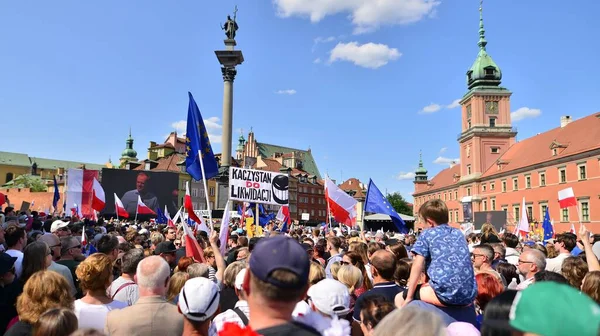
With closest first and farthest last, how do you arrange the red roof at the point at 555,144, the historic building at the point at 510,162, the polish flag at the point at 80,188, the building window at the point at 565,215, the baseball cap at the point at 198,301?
1. the baseball cap at the point at 198,301
2. the polish flag at the point at 80,188
3. the historic building at the point at 510,162
4. the red roof at the point at 555,144
5. the building window at the point at 565,215

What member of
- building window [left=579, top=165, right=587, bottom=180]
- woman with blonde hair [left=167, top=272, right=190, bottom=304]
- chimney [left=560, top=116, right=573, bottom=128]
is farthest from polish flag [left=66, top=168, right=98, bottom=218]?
chimney [left=560, top=116, right=573, bottom=128]

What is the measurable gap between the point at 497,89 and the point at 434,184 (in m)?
31.6

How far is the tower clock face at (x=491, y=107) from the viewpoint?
79312 millimetres

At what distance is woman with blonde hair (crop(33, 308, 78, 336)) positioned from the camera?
2.80 m

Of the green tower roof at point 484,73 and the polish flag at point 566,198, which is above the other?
the green tower roof at point 484,73

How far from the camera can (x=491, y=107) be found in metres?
79.5

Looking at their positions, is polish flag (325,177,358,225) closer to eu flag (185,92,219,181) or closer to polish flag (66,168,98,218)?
eu flag (185,92,219,181)

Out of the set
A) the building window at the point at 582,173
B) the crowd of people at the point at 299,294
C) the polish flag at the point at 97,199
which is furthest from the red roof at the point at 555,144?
the crowd of people at the point at 299,294

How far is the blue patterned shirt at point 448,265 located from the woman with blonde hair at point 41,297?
3113 millimetres

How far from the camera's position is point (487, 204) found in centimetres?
7319

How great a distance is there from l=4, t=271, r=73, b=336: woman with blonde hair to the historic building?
184ft

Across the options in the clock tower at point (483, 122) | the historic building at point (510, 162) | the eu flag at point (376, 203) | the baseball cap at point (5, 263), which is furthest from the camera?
the clock tower at point (483, 122)

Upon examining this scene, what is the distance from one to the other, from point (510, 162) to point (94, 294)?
7498 centimetres

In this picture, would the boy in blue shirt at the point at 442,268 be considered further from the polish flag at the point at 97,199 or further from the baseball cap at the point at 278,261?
the polish flag at the point at 97,199
